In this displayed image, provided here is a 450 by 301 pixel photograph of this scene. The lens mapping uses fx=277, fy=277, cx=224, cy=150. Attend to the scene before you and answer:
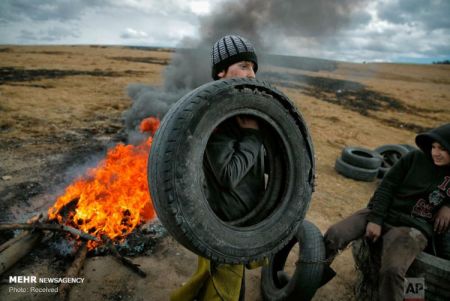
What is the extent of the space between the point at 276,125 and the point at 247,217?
30.5 inches

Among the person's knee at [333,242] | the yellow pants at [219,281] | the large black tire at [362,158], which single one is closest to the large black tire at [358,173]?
the large black tire at [362,158]

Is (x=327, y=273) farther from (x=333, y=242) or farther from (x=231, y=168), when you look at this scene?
(x=231, y=168)

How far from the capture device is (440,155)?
3.03 metres

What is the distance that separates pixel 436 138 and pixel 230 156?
2.54m

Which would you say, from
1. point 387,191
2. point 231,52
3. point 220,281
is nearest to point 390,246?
point 387,191

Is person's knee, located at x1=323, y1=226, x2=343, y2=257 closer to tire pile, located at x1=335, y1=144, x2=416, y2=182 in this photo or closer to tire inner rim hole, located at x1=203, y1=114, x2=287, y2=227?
tire inner rim hole, located at x1=203, y1=114, x2=287, y2=227

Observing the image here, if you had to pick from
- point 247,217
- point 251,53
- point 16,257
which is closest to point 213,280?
point 247,217

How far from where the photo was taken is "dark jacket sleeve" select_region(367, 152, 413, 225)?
10.5 ft

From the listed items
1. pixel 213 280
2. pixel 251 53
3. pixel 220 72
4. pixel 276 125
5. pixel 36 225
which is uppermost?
pixel 251 53

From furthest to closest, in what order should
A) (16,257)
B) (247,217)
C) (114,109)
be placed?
(114,109) → (16,257) → (247,217)

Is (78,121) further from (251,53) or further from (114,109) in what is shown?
(251,53)

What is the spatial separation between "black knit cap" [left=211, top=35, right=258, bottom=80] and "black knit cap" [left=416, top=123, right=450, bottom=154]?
2.30 m

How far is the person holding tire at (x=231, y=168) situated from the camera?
1.91 m

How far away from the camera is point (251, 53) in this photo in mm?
2201
